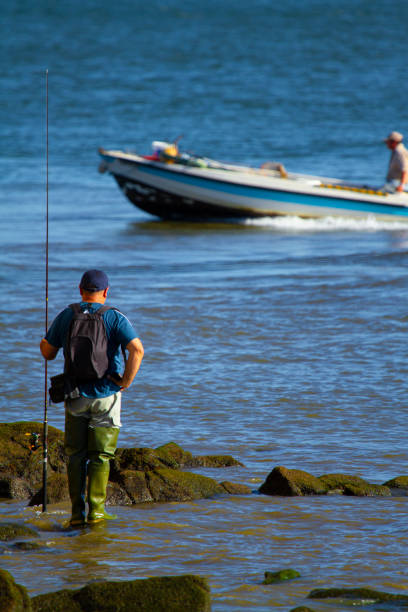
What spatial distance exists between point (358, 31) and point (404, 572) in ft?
221

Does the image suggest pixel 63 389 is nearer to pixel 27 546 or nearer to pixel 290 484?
pixel 27 546

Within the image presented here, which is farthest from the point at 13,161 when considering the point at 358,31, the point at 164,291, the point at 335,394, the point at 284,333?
the point at 358,31

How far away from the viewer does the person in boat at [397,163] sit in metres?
17.1

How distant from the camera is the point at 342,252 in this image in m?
16.6

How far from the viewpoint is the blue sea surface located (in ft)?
17.0

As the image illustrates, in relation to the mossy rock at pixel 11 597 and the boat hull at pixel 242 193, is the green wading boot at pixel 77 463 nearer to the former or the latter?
the mossy rock at pixel 11 597

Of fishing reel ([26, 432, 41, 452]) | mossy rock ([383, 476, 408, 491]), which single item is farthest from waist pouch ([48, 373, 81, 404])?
mossy rock ([383, 476, 408, 491])

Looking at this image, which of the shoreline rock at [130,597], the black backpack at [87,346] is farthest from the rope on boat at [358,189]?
the shoreline rock at [130,597]

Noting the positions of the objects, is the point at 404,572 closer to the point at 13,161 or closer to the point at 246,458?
the point at 246,458

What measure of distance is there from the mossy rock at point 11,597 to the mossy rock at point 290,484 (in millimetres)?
2236

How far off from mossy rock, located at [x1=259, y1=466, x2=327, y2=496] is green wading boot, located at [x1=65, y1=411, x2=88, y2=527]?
3.91 feet

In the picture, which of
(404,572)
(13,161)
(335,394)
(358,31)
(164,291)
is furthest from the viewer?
(358,31)

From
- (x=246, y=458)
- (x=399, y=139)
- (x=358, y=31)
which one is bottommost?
(x=246, y=458)

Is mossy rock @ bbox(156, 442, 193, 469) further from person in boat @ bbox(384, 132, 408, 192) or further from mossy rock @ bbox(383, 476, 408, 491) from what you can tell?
person in boat @ bbox(384, 132, 408, 192)
